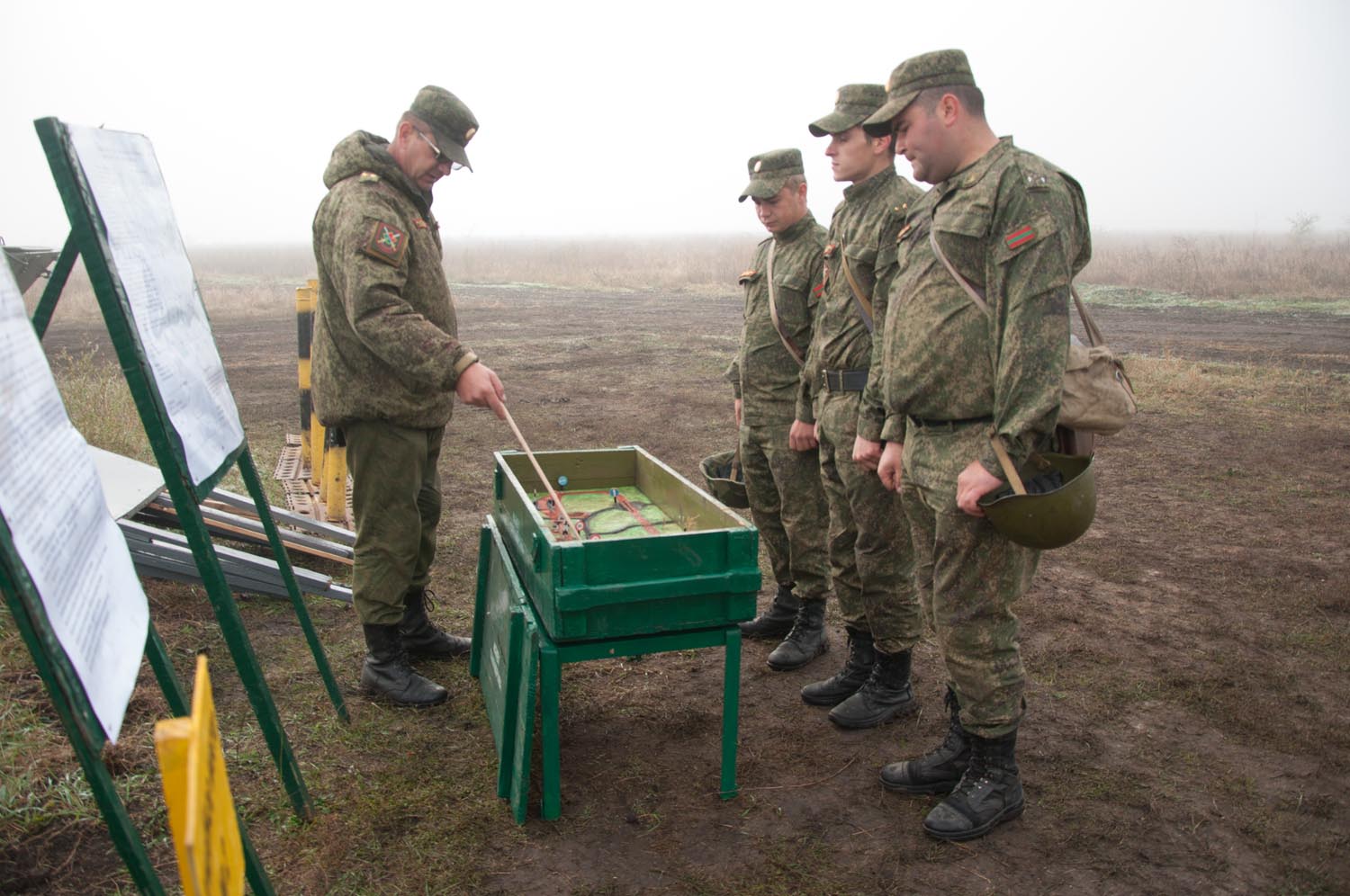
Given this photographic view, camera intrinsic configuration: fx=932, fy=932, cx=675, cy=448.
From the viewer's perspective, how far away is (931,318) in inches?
117

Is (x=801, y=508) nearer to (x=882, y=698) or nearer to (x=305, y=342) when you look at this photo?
(x=882, y=698)

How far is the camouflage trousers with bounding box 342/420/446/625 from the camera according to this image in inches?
149

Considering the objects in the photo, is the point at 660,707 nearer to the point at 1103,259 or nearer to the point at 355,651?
the point at 355,651

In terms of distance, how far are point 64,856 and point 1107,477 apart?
7.24m

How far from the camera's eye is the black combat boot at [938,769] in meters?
3.31

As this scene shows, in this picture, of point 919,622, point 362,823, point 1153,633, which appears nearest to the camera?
point 362,823

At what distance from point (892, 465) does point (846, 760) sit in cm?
117

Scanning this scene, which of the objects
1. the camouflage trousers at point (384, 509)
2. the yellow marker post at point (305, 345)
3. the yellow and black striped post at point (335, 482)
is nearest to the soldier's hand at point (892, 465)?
the camouflage trousers at point (384, 509)

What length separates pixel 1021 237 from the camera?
8.90ft

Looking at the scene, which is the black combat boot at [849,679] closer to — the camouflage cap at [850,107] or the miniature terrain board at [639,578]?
the miniature terrain board at [639,578]

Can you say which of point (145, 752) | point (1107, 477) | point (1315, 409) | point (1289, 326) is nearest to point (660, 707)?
point (145, 752)

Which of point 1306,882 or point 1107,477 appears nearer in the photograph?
point 1306,882

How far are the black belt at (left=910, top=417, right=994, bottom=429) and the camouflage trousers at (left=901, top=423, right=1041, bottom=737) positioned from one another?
0.04 ft

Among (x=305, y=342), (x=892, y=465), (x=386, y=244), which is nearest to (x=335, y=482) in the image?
(x=305, y=342)
